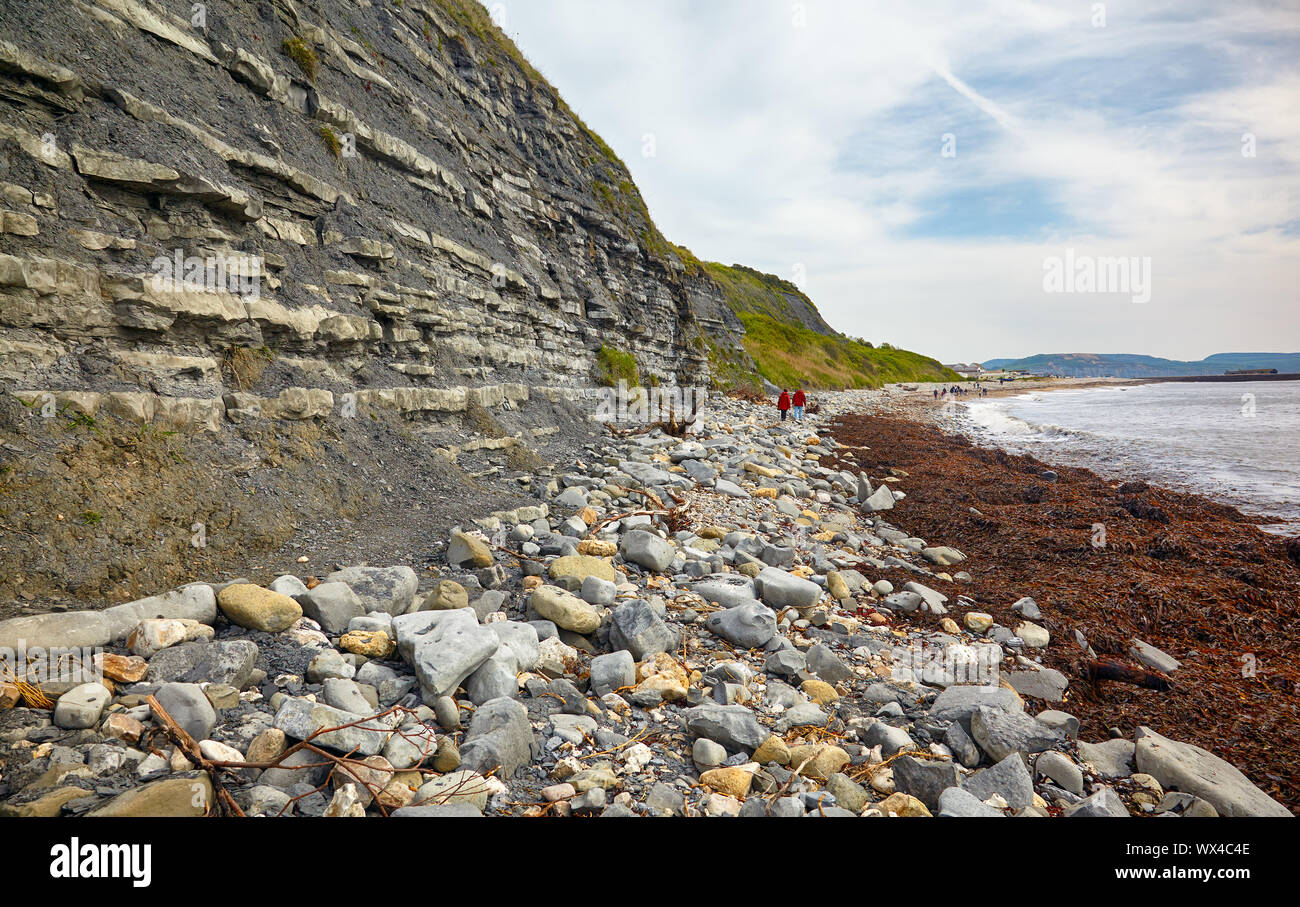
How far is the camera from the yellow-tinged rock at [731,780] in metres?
3.05

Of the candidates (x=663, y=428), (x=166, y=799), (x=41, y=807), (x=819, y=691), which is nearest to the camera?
(x=41, y=807)

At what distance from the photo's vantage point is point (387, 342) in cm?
789

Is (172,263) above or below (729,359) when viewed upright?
below

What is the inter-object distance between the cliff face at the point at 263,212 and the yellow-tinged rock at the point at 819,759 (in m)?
5.53

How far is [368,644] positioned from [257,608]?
75 centimetres

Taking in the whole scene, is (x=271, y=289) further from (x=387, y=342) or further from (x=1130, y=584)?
(x=1130, y=584)

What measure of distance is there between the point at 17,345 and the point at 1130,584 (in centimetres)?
1136

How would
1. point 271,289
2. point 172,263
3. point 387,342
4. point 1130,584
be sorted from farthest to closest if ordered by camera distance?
point 387,342 < point 1130,584 < point 271,289 < point 172,263

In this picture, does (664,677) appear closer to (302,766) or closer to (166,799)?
(302,766)

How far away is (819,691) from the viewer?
424 cm

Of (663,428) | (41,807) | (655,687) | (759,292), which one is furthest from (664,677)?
(759,292)

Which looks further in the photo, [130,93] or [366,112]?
[366,112]
